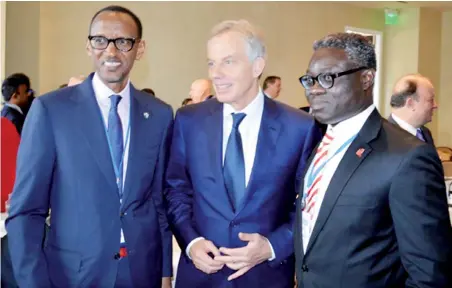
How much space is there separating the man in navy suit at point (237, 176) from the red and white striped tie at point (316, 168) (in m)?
0.29

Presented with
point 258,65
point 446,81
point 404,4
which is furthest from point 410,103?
point 446,81

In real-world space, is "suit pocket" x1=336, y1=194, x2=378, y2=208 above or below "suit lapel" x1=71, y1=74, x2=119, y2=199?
below

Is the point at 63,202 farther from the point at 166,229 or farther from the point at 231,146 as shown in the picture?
the point at 231,146

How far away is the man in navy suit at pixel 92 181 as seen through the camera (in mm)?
2104

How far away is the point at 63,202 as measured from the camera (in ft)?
7.05

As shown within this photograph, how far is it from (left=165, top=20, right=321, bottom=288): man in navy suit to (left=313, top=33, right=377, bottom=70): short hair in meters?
0.43

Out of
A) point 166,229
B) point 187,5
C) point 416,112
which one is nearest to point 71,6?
point 187,5

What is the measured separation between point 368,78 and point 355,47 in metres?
0.10

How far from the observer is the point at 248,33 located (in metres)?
2.29

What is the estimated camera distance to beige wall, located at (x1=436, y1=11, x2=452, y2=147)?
13.2 m

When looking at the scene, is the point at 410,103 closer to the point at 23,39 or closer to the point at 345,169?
the point at 345,169

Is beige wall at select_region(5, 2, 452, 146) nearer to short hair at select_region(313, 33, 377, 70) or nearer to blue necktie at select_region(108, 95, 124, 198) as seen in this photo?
blue necktie at select_region(108, 95, 124, 198)

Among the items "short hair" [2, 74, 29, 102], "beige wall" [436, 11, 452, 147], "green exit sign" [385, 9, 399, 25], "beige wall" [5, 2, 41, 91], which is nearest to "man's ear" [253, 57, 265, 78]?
"short hair" [2, 74, 29, 102]

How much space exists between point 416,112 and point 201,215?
320 centimetres
